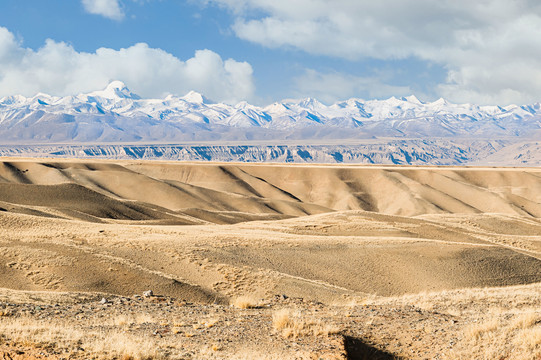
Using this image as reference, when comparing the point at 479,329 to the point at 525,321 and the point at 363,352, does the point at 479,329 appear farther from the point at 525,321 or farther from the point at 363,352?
the point at 363,352

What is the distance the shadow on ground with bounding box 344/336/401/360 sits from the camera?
14.5 m

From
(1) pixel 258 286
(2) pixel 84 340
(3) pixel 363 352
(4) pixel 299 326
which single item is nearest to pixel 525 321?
(3) pixel 363 352

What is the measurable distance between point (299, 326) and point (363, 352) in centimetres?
197

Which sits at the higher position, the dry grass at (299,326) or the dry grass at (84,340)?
the dry grass at (299,326)

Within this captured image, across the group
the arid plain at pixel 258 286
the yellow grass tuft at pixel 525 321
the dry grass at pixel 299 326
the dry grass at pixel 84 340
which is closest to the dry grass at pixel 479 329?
the arid plain at pixel 258 286

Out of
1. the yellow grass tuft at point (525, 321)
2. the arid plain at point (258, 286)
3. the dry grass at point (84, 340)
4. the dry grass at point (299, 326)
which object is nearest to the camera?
the dry grass at point (84, 340)

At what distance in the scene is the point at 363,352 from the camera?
48.1 ft

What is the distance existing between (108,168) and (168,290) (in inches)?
4618

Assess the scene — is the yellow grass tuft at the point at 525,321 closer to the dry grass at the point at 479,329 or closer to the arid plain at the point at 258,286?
the arid plain at the point at 258,286

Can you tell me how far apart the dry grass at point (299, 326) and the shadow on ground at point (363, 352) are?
0.66 m

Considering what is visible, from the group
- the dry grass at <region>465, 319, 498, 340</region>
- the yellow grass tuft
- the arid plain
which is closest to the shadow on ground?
the arid plain

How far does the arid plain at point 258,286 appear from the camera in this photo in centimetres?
1412

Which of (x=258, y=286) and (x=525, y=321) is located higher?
(x=525, y=321)

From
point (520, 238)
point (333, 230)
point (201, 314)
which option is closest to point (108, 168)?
point (333, 230)
